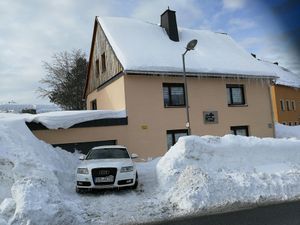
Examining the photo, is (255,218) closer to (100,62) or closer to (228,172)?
(228,172)

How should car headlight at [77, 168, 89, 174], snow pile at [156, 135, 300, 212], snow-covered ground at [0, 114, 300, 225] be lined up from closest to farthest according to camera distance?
snow-covered ground at [0, 114, 300, 225]
snow pile at [156, 135, 300, 212]
car headlight at [77, 168, 89, 174]

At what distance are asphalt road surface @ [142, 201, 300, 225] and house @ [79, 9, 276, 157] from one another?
10062 mm

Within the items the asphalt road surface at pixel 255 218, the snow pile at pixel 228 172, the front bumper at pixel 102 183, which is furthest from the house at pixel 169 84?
A: the asphalt road surface at pixel 255 218

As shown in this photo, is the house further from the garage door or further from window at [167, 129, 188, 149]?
the garage door

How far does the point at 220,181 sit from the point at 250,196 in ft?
2.95

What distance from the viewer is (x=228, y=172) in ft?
37.1

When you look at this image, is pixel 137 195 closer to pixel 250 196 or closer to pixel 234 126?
pixel 250 196

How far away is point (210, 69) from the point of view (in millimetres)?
19562

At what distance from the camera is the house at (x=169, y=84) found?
18.1 m

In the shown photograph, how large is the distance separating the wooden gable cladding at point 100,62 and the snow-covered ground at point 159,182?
668 cm

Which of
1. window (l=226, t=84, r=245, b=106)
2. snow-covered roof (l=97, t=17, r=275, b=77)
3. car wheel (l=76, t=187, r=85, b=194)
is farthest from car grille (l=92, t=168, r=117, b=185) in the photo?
window (l=226, t=84, r=245, b=106)

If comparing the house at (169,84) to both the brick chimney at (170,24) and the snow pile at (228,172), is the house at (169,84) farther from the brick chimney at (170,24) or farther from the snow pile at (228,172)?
the snow pile at (228,172)

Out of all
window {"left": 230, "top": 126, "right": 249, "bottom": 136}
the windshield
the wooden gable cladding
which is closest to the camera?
the windshield

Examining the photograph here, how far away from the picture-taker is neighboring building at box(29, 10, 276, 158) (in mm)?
17922
